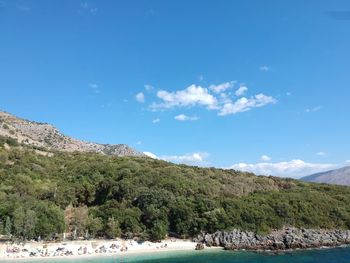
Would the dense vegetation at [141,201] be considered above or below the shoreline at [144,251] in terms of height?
above

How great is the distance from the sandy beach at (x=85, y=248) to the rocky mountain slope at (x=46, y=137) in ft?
266

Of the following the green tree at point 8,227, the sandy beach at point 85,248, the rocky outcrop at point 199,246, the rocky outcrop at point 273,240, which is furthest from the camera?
the rocky outcrop at point 273,240

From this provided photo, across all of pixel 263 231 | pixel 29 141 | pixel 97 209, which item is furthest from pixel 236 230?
pixel 29 141

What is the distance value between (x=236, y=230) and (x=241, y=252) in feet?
26.0

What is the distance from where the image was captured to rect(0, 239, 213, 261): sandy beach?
6062cm

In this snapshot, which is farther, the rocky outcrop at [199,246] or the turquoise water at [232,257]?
the rocky outcrop at [199,246]

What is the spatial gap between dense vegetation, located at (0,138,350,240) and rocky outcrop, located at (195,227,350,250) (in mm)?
1948

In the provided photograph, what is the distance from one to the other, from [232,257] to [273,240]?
15699mm

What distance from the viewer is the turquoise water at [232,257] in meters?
58.5

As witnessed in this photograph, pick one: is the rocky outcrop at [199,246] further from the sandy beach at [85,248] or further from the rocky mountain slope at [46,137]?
the rocky mountain slope at [46,137]

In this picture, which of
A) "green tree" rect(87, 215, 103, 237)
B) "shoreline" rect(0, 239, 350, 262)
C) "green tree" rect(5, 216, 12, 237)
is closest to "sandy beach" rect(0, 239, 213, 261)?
"shoreline" rect(0, 239, 350, 262)

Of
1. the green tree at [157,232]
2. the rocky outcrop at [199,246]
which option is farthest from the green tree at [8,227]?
the rocky outcrop at [199,246]

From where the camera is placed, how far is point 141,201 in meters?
79.8

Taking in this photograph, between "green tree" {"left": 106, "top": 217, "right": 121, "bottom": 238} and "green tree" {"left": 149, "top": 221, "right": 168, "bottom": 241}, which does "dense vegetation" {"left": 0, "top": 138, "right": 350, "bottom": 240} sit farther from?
"green tree" {"left": 149, "top": 221, "right": 168, "bottom": 241}
